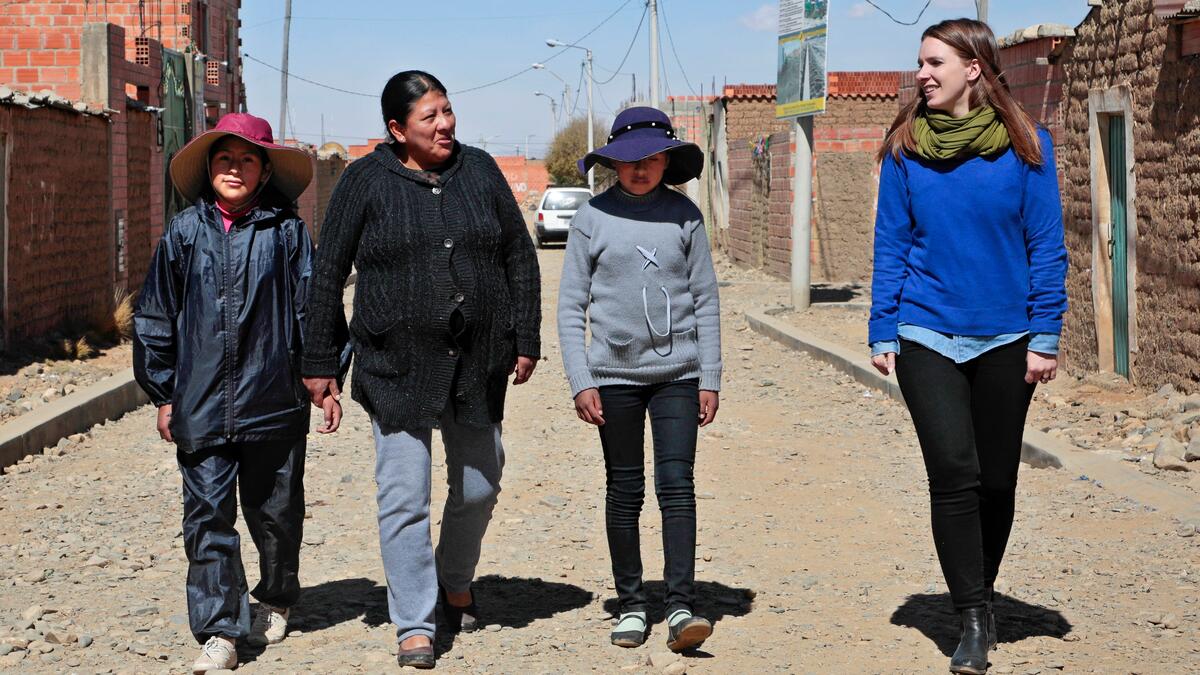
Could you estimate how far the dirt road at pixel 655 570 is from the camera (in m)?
5.04

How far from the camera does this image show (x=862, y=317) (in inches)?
701

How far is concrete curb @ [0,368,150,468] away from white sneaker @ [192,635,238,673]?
Result: 14.3 ft

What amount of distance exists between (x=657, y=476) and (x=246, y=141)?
1699 mm

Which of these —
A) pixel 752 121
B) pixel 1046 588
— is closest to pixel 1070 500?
pixel 1046 588

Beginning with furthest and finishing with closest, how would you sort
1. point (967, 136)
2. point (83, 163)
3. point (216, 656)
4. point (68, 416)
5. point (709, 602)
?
point (83, 163) → point (68, 416) → point (709, 602) → point (216, 656) → point (967, 136)

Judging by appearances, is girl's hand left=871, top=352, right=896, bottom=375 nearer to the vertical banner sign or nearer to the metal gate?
the vertical banner sign

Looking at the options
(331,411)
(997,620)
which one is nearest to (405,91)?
(331,411)

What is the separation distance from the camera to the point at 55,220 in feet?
44.5

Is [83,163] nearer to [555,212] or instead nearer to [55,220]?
[55,220]

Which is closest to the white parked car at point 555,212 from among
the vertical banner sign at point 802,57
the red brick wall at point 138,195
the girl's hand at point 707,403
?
the vertical banner sign at point 802,57

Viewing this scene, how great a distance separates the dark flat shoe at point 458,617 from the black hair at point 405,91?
5.32 feet

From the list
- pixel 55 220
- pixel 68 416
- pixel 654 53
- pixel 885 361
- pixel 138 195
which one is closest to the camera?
pixel 885 361

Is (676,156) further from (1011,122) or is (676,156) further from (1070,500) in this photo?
(1070,500)

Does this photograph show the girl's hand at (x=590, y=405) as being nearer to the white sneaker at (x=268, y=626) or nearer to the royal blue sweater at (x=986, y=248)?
the royal blue sweater at (x=986, y=248)
